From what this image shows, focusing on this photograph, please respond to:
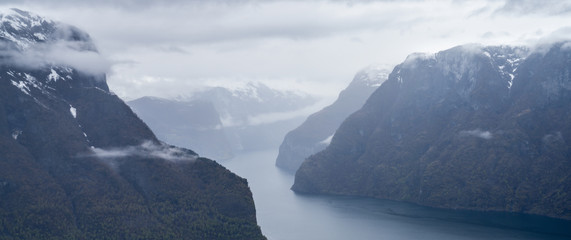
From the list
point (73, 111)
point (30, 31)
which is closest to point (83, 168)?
point (73, 111)

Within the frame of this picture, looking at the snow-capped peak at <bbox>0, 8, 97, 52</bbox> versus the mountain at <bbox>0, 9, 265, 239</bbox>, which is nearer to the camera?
the mountain at <bbox>0, 9, 265, 239</bbox>

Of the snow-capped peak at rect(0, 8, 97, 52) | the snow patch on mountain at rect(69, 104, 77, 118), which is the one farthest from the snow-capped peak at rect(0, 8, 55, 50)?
the snow patch on mountain at rect(69, 104, 77, 118)

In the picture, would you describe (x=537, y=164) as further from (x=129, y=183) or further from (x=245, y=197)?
(x=129, y=183)

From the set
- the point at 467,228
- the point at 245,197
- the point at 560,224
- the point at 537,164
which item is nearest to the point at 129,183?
the point at 245,197

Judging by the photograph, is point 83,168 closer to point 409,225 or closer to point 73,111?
point 73,111

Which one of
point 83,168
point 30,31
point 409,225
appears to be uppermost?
point 30,31

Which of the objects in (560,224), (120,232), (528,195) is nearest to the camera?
(120,232)

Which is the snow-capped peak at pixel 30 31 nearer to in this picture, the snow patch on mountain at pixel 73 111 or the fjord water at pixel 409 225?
the snow patch on mountain at pixel 73 111

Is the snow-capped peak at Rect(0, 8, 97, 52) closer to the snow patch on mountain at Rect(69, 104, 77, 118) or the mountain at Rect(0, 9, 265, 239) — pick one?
the mountain at Rect(0, 9, 265, 239)

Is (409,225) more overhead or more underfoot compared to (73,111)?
more underfoot
